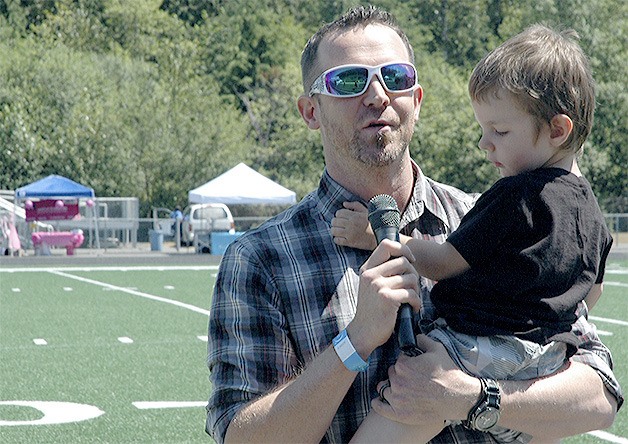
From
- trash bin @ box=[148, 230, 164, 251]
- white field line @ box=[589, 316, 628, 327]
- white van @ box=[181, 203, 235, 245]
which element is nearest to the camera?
white field line @ box=[589, 316, 628, 327]

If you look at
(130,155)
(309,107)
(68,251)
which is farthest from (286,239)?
(130,155)

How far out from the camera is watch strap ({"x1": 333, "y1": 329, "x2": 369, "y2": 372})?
305 centimetres

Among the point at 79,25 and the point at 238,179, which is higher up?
the point at 79,25

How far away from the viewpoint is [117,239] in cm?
4069

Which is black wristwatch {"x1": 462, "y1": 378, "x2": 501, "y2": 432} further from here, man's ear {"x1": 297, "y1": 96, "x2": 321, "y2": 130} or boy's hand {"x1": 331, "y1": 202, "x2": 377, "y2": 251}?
man's ear {"x1": 297, "y1": 96, "x2": 321, "y2": 130}

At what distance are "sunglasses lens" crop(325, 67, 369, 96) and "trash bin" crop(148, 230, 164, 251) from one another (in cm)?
3561

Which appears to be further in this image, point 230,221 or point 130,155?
point 130,155

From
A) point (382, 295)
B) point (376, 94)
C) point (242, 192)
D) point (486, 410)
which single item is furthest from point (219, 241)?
point (382, 295)

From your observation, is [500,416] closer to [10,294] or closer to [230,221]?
[10,294]

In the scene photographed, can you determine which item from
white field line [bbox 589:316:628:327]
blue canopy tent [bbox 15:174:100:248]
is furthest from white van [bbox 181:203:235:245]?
white field line [bbox 589:316:628:327]

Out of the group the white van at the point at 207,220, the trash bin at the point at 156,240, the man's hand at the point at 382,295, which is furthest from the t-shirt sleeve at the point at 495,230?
the trash bin at the point at 156,240

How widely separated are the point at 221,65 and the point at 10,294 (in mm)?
47443

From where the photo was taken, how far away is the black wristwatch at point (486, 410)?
314 centimetres

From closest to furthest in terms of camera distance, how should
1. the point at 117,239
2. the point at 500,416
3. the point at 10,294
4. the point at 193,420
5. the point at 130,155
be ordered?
the point at 500,416 → the point at 193,420 → the point at 10,294 → the point at 117,239 → the point at 130,155
